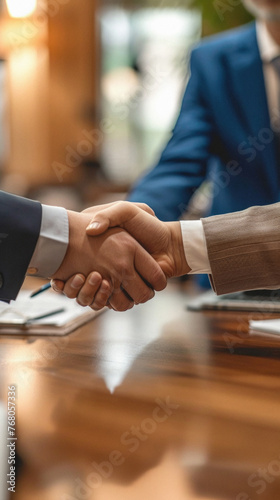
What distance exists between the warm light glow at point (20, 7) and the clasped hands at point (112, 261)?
3749mm

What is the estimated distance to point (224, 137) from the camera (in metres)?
1.81

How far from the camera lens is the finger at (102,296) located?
3.71ft

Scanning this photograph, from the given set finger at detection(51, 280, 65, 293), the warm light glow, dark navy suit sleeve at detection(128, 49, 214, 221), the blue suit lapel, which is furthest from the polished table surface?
the warm light glow

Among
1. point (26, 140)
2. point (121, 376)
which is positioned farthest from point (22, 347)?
point (26, 140)

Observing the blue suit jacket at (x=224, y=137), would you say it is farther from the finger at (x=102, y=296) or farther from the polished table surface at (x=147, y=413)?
the polished table surface at (x=147, y=413)

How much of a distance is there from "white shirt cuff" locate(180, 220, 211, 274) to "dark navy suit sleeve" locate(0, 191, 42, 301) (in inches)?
12.7

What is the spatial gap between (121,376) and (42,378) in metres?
0.11

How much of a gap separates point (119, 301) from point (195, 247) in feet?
0.66

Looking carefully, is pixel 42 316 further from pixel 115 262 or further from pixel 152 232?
pixel 152 232

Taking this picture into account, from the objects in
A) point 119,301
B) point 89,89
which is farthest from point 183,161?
point 89,89

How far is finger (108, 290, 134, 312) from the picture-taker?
1160 millimetres

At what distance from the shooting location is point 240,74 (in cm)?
175

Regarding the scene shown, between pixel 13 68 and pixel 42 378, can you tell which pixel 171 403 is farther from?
pixel 13 68

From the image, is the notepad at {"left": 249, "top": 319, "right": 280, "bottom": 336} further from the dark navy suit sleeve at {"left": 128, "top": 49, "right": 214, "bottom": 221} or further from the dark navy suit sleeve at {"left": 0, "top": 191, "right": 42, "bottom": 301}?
the dark navy suit sleeve at {"left": 128, "top": 49, "right": 214, "bottom": 221}
